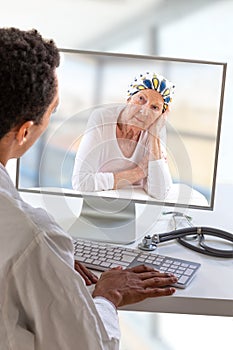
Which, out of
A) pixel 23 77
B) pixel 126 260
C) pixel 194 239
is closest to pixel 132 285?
pixel 126 260

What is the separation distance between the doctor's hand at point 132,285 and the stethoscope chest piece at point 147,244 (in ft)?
0.58

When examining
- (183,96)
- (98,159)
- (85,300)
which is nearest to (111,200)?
(98,159)

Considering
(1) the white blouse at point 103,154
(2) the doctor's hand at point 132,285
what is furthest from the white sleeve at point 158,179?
(2) the doctor's hand at point 132,285

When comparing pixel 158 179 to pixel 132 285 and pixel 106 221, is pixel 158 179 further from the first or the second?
pixel 132 285

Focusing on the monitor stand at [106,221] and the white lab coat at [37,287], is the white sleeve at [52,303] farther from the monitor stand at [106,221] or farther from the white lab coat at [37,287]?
the monitor stand at [106,221]

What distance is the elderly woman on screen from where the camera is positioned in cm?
148

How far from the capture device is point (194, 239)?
5.03 feet

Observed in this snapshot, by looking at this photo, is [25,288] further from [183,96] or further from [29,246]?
[183,96]

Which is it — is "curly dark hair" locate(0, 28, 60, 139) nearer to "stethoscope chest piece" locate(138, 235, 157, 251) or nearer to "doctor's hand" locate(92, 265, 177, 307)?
"doctor's hand" locate(92, 265, 177, 307)

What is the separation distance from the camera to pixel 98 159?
1.49 m

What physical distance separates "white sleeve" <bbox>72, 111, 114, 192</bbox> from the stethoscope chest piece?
6.4 inches

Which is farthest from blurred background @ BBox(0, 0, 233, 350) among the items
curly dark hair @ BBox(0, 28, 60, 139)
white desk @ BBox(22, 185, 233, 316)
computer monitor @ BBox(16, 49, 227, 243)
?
curly dark hair @ BBox(0, 28, 60, 139)

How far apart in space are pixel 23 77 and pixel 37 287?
33cm

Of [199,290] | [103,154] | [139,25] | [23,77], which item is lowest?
[199,290]
